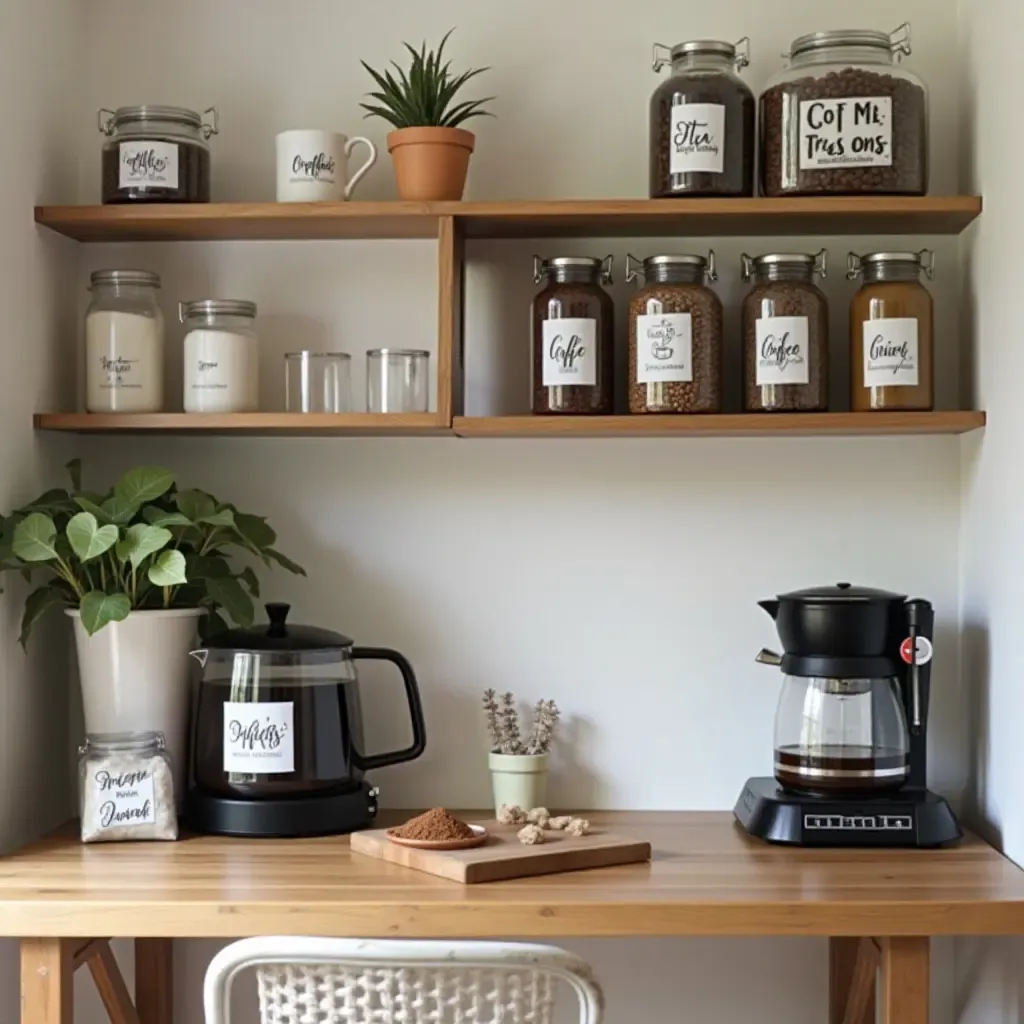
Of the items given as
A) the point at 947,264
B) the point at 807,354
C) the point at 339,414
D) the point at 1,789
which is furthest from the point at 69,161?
the point at 947,264

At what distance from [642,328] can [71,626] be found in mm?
968

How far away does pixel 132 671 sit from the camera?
1988 millimetres

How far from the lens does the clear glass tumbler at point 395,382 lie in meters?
2.05

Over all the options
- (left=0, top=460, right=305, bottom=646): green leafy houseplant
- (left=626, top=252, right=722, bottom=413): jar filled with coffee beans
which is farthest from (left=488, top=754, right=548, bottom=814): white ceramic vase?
(left=626, top=252, right=722, bottom=413): jar filled with coffee beans

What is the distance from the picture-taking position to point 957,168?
7.00 feet

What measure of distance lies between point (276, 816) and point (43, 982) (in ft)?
1.29

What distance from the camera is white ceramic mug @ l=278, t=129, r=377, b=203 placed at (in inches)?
81.0

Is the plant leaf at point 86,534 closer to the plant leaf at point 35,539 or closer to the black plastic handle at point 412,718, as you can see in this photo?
the plant leaf at point 35,539

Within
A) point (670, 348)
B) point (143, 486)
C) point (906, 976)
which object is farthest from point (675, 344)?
point (906, 976)

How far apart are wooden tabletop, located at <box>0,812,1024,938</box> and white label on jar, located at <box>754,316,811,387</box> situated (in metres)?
0.65

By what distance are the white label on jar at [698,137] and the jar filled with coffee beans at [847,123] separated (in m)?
0.08

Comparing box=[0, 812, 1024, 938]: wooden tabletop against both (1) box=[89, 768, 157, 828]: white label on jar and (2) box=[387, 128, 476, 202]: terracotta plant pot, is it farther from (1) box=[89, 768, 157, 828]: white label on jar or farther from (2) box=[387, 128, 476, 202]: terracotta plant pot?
(2) box=[387, 128, 476, 202]: terracotta plant pot

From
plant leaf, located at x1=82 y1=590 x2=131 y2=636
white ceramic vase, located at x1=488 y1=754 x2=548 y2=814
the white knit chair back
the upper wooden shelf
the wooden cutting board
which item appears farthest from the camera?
white ceramic vase, located at x1=488 y1=754 x2=548 y2=814

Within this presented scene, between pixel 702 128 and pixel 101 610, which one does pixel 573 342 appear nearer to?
pixel 702 128
